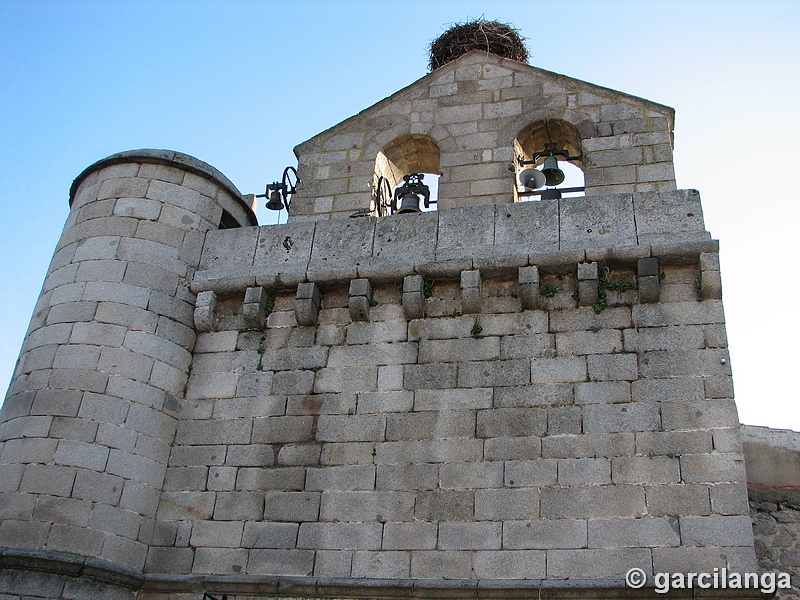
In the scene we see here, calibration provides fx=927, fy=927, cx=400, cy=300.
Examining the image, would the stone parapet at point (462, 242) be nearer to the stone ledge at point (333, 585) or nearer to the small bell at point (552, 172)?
the small bell at point (552, 172)

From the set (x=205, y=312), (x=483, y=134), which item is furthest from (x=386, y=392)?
(x=483, y=134)

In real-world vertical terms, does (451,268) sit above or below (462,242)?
below

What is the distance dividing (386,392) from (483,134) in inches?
126

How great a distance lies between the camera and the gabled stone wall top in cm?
909

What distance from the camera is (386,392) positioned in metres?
7.92

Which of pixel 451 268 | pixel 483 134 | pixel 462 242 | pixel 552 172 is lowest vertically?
pixel 451 268

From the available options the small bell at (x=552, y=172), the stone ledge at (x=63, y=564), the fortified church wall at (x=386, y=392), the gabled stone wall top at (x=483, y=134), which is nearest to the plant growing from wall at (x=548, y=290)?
the fortified church wall at (x=386, y=392)

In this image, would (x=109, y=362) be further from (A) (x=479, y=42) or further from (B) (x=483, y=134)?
(A) (x=479, y=42)

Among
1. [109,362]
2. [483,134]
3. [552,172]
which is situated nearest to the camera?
[109,362]

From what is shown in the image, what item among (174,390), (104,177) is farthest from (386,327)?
(104,177)

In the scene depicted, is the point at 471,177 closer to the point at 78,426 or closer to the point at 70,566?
the point at 78,426

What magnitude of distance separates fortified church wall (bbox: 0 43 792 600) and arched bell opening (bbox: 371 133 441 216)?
296mm

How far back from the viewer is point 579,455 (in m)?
7.23

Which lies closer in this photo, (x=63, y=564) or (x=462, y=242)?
(x=63, y=564)
